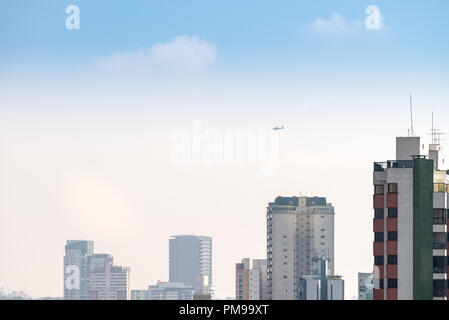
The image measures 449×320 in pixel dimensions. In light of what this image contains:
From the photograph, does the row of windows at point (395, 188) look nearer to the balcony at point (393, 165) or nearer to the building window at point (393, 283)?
the balcony at point (393, 165)

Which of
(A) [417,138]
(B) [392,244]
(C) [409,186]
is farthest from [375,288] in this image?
(A) [417,138]

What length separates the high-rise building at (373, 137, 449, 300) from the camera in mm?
95688

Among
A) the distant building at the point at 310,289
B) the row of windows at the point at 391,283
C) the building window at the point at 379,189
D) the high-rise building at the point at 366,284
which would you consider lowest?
the distant building at the point at 310,289

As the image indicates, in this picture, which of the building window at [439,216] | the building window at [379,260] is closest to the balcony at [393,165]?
the building window at [439,216]

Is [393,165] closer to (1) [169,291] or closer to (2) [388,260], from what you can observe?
(2) [388,260]

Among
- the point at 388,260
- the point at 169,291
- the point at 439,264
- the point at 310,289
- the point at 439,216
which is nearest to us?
the point at 169,291

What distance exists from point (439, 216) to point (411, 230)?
4303mm

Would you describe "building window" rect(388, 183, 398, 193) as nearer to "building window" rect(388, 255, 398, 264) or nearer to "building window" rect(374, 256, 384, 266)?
"building window" rect(374, 256, 384, 266)

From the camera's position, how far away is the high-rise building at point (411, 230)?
9569cm

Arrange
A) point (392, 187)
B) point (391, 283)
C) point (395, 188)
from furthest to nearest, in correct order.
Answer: point (392, 187), point (395, 188), point (391, 283)

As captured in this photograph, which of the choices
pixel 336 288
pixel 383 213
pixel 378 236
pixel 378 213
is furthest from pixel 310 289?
pixel 378 236

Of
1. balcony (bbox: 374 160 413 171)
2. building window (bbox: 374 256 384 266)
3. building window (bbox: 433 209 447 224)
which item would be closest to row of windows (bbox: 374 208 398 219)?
building window (bbox: 433 209 447 224)

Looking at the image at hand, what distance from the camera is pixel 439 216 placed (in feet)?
328
